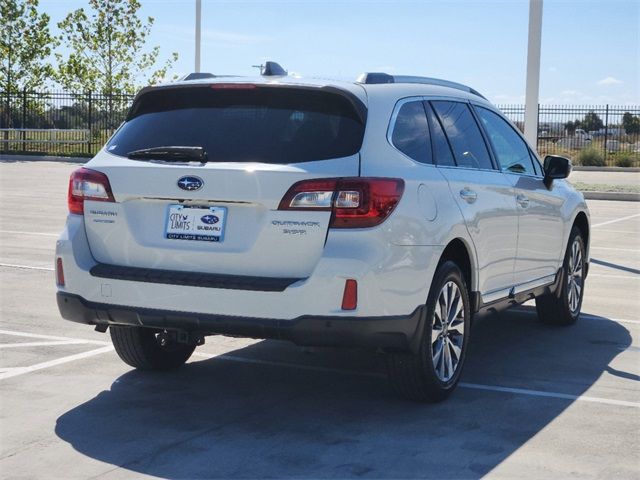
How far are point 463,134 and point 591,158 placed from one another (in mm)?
34692

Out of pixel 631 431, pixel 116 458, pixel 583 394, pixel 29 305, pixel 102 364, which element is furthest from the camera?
pixel 29 305

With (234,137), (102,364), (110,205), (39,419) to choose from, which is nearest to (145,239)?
(110,205)

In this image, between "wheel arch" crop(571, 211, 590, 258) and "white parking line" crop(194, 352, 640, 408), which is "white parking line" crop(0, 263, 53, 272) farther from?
"wheel arch" crop(571, 211, 590, 258)

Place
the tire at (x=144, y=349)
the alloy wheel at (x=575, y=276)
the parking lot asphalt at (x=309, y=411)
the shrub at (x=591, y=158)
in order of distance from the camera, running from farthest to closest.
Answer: the shrub at (x=591, y=158) < the alloy wheel at (x=575, y=276) < the tire at (x=144, y=349) < the parking lot asphalt at (x=309, y=411)

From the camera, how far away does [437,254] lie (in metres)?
5.92

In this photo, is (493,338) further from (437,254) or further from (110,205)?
(110,205)

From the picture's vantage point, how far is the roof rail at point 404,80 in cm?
618

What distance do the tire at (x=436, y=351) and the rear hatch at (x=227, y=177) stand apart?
34.2 inches

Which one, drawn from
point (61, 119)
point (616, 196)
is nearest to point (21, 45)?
point (61, 119)

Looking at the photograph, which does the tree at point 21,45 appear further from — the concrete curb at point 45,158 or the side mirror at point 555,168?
the side mirror at point 555,168

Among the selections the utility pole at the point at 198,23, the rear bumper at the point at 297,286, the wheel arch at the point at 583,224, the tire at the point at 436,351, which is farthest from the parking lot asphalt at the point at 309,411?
the utility pole at the point at 198,23

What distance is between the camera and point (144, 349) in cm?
667

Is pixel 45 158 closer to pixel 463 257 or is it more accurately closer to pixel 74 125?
pixel 74 125

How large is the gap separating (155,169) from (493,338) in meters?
3.56
